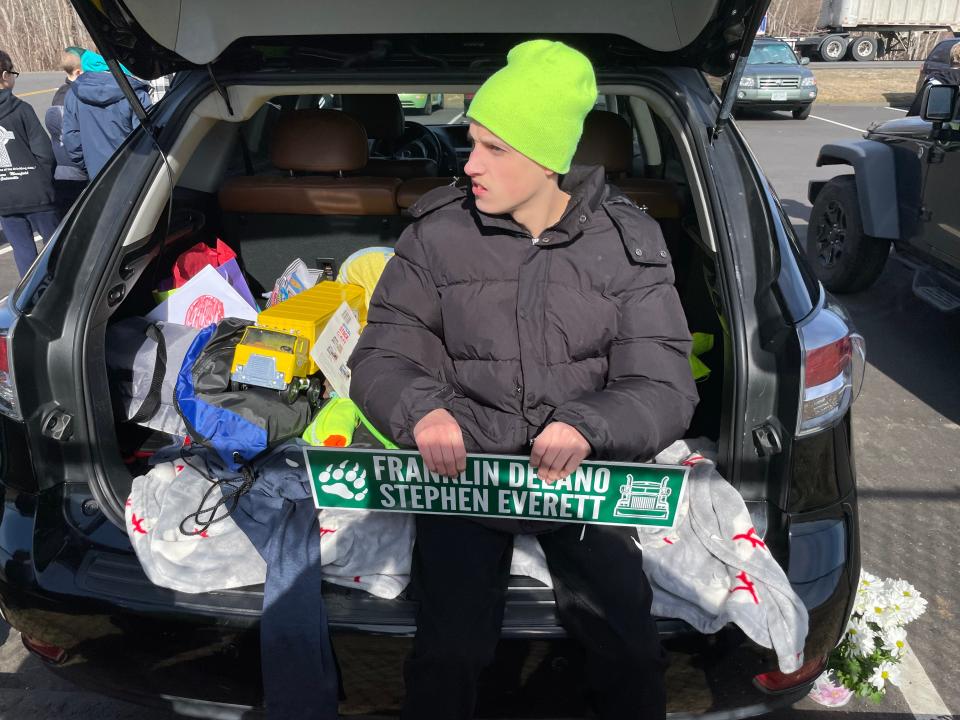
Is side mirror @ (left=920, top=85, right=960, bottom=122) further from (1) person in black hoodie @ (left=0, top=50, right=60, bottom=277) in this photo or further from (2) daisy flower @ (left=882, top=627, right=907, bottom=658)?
(1) person in black hoodie @ (left=0, top=50, right=60, bottom=277)

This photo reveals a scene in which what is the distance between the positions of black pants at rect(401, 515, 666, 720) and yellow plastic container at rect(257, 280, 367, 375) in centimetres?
109

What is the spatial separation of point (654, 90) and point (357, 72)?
0.90 metres

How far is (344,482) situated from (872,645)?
1521 millimetres

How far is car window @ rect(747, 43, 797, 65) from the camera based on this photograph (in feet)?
54.9

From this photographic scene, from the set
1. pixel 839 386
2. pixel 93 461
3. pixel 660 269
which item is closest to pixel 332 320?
pixel 93 461

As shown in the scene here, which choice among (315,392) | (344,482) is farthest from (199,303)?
(344,482)

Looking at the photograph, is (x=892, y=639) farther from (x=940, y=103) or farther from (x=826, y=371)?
(x=940, y=103)

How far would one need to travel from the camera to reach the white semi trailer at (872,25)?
28453 mm

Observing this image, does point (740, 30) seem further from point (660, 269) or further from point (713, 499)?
point (713, 499)

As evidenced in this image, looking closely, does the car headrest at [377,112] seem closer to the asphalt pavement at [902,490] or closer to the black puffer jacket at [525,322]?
the black puffer jacket at [525,322]

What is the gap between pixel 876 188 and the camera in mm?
5160

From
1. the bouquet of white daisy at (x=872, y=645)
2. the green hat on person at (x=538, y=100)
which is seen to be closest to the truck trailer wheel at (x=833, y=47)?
the bouquet of white daisy at (x=872, y=645)

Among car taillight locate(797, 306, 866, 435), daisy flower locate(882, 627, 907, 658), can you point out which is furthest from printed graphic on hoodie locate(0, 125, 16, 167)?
daisy flower locate(882, 627, 907, 658)

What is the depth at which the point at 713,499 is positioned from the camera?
188cm
